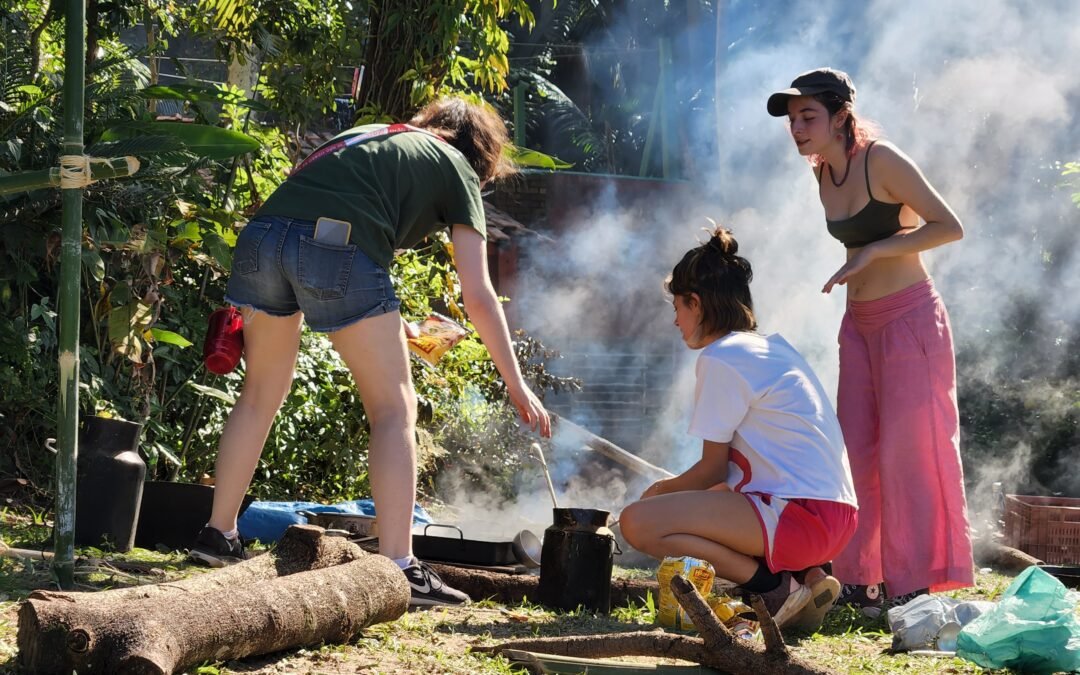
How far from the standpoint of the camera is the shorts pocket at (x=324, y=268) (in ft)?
12.3

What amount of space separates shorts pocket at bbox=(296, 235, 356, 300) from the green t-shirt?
7cm

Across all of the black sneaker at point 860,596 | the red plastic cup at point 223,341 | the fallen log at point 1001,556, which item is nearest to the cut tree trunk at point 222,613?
the red plastic cup at point 223,341

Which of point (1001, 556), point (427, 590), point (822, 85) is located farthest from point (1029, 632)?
point (1001, 556)

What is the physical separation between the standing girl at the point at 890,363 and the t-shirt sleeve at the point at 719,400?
779 millimetres

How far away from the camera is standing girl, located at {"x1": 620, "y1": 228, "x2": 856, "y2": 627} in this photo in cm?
382

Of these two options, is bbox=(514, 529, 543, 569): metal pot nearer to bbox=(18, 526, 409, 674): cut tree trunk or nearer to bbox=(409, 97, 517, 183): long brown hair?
bbox=(18, 526, 409, 674): cut tree trunk

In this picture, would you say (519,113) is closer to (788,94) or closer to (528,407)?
(788,94)

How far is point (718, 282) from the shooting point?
4051 mm

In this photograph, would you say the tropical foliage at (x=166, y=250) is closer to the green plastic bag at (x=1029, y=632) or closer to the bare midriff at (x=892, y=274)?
the bare midriff at (x=892, y=274)

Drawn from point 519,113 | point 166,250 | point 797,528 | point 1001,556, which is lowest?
point 1001,556

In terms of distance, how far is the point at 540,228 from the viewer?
14.5 metres

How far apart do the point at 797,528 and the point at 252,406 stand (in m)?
1.84

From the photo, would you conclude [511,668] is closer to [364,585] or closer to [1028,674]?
[364,585]

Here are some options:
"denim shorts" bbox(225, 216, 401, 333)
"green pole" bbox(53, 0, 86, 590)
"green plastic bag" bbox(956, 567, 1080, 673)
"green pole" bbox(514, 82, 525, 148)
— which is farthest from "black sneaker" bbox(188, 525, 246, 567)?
"green pole" bbox(514, 82, 525, 148)
